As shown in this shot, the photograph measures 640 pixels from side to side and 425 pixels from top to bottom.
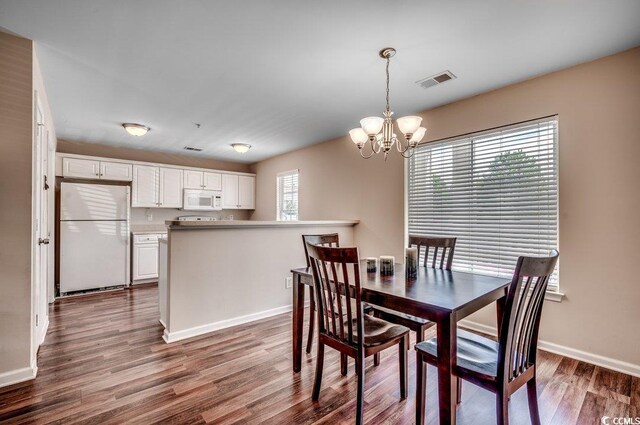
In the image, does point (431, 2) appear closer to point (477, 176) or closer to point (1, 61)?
point (477, 176)

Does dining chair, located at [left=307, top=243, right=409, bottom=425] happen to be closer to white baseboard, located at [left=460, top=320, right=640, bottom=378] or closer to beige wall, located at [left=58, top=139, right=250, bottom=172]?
white baseboard, located at [left=460, top=320, right=640, bottom=378]

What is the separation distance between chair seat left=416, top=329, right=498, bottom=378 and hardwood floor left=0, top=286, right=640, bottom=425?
1.53ft

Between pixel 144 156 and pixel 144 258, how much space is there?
1.94 m

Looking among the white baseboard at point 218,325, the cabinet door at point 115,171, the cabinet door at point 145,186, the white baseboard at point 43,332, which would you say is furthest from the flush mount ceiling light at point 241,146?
the white baseboard at point 43,332

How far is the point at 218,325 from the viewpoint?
3.15m

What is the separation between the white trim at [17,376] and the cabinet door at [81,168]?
3494 millimetres

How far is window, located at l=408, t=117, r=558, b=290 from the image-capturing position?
8.80ft

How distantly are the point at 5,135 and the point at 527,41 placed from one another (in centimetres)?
373

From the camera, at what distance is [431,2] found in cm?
176

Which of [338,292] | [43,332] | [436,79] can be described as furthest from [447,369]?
[43,332]

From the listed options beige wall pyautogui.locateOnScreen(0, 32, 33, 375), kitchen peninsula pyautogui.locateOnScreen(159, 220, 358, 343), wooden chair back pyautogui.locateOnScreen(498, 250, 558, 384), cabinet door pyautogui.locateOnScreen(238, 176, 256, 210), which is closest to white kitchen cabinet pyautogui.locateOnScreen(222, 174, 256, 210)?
cabinet door pyautogui.locateOnScreen(238, 176, 256, 210)

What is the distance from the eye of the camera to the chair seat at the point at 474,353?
56.9 inches

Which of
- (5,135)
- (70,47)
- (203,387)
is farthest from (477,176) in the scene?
(5,135)

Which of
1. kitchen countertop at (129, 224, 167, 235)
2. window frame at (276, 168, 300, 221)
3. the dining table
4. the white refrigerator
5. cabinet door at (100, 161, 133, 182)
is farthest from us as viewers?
window frame at (276, 168, 300, 221)
